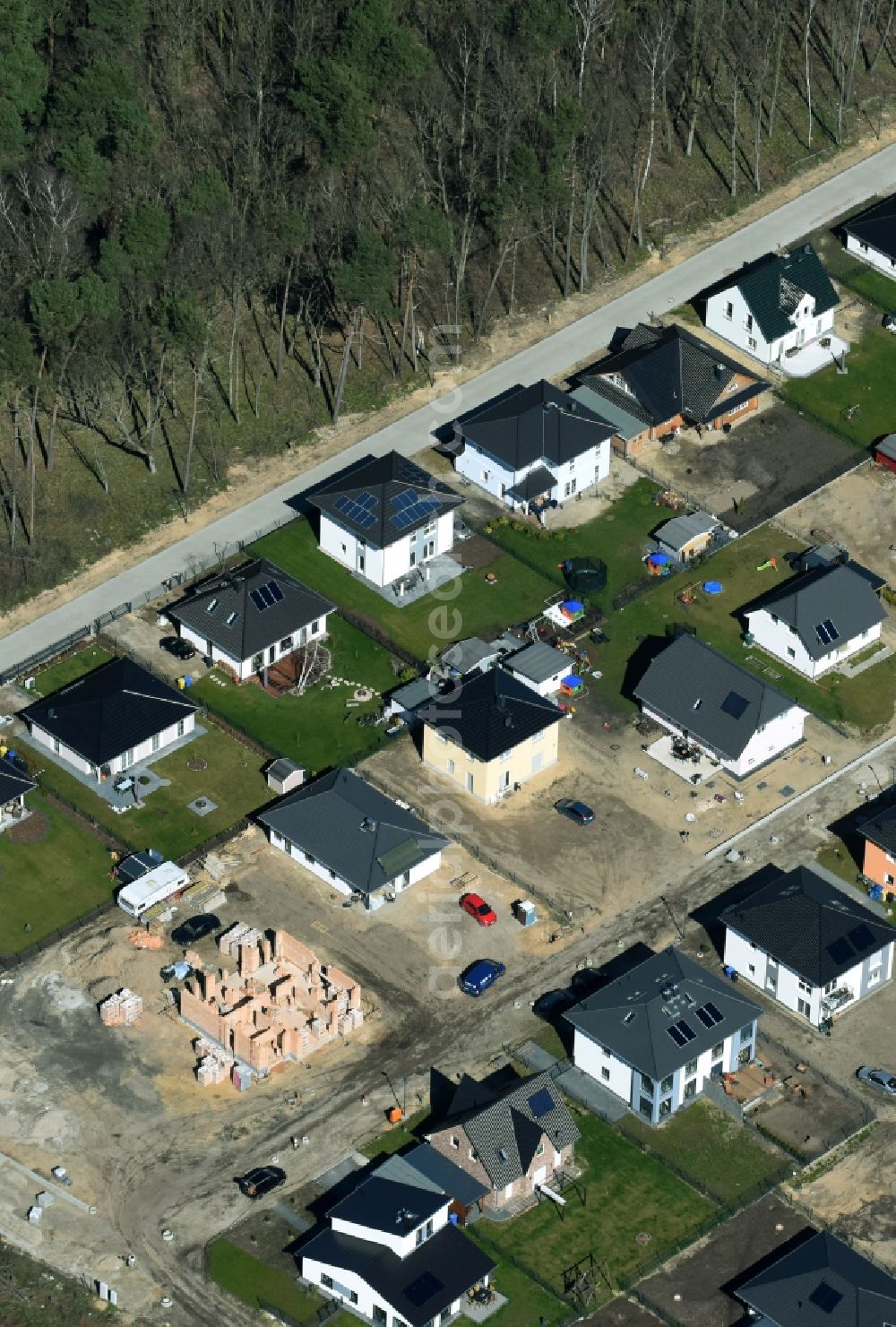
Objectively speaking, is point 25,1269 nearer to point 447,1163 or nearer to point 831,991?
point 447,1163

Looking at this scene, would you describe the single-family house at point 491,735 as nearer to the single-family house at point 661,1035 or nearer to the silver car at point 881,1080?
the single-family house at point 661,1035

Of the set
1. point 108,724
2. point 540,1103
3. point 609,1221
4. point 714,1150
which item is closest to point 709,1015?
point 714,1150

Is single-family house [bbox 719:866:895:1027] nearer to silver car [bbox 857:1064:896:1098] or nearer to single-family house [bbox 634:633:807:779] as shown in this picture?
silver car [bbox 857:1064:896:1098]

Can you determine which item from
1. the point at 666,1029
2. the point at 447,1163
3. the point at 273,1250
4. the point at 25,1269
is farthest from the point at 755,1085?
the point at 25,1269

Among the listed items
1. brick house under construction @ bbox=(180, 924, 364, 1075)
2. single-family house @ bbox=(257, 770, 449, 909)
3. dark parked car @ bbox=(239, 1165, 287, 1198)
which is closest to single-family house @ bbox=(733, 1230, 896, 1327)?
dark parked car @ bbox=(239, 1165, 287, 1198)

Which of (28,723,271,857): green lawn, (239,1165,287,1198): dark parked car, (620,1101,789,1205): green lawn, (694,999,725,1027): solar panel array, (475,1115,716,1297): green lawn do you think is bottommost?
(475,1115,716,1297): green lawn

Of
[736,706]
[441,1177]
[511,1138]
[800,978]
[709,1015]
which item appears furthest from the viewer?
[736,706]

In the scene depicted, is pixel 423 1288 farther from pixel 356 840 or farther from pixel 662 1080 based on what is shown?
pixel 356 840

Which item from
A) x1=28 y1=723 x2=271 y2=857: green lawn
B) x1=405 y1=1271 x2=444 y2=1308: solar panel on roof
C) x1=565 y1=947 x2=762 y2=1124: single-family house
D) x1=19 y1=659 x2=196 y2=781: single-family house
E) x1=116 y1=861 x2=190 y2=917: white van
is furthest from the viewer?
x1=19 y1=659 x2=196 y2=781: single-family house
